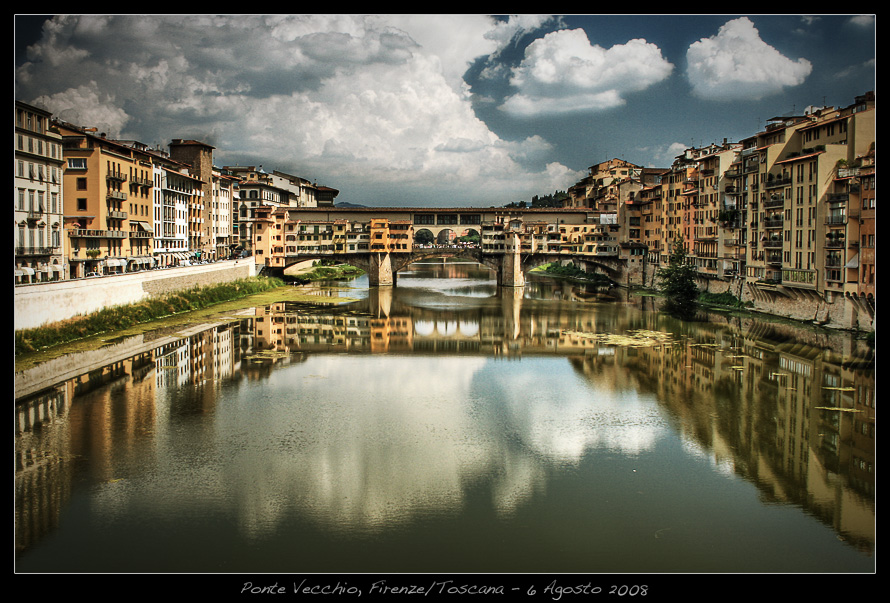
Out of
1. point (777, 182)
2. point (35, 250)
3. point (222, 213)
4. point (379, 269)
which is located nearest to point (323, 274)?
point (222, 213)

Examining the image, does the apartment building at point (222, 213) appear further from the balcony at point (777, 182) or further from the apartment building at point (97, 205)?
the balcony at point (777, 182)

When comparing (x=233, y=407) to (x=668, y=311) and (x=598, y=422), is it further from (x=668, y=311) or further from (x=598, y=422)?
(x=668, y=311)

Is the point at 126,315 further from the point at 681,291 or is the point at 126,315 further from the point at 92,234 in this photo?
the point at 681,291

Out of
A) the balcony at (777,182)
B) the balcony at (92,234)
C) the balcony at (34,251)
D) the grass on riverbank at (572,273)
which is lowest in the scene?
the grass on riverbank at (572,273)

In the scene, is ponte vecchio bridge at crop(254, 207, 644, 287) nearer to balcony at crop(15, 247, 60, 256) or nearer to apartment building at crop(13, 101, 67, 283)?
apartment building at crop(13, 101, 67, 283)

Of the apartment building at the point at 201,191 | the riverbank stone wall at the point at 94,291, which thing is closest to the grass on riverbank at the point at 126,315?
the riverbank stone wall at the point at 94,291
